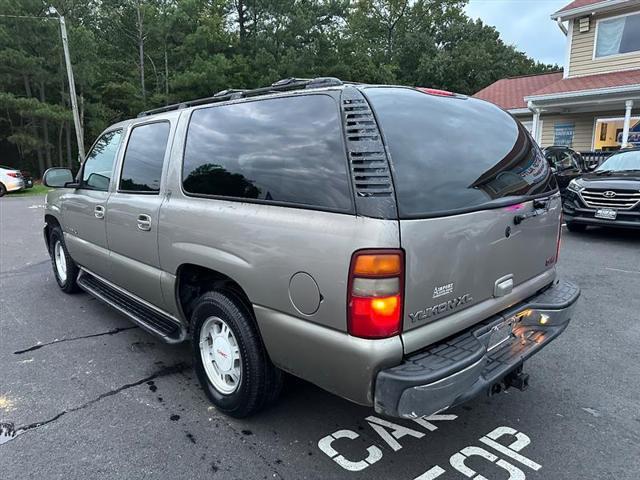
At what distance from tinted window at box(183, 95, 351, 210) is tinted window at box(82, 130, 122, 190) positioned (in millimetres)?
1329

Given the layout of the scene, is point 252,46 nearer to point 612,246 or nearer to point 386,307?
point 612,246

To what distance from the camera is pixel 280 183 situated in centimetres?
245

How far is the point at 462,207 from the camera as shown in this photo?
231 cm

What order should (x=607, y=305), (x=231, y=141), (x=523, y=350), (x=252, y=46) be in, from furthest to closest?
1. (x=252, y=46)
2. (x=607, y=305)
3. (x=231, y=141)
4. (x=523, y=350)

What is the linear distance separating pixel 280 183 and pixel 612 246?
720 cm

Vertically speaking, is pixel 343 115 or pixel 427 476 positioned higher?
pixel 343 115

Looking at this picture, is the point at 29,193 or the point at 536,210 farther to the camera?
the point at 29,193

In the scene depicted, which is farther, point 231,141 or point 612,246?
point 612,246

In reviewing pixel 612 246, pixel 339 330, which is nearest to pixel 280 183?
pixel 339 330

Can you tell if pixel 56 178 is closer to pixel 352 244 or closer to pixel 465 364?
pixel 352 244

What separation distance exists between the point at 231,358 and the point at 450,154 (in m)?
1.74

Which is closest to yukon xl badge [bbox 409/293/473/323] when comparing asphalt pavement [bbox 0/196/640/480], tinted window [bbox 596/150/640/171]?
asphalt pavement [bbox 0/196/640/480]

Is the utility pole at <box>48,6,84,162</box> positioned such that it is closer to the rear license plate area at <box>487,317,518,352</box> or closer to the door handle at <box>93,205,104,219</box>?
the door handle at <box>93,205,104,219</box>

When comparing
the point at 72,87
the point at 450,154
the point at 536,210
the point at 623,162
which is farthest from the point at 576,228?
the point at 72,87
